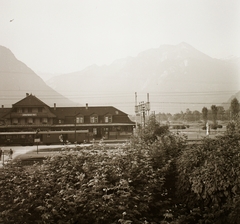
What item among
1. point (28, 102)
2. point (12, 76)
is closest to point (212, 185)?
point (12, 76)

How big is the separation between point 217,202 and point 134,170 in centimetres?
216

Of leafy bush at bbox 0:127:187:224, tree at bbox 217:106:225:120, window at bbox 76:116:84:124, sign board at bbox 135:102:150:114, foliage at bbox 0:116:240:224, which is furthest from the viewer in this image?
window at bbox 76:116:84:124

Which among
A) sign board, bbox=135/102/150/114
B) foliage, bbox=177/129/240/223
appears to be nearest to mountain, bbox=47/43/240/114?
sign board, bbox=135/102/150/114

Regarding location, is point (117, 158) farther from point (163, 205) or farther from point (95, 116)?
point (95, 116)

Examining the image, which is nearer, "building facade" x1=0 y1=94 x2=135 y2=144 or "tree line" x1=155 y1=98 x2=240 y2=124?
"building facade" x1=0 y1=94 x2=135 y2=144

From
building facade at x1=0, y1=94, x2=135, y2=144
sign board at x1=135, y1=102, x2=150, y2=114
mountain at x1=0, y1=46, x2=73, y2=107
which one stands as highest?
mountain at x1=0, y1=46, x2=73, y2=107

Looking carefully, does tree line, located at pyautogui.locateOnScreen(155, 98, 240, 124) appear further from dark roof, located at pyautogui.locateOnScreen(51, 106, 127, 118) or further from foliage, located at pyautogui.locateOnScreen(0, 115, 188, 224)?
foliage, located at pyautogui.locateOnScreen(0, 115, 188, 224)

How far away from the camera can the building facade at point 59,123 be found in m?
9.64

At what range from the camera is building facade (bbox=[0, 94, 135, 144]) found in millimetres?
9641

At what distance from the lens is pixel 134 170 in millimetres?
6250

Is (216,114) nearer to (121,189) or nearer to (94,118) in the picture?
(94,118)

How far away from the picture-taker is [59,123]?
18547mm

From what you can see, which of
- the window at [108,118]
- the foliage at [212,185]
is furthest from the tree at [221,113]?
the foliage at [212,185]

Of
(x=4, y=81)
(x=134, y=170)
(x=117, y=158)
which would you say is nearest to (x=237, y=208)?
(x=134, y=170)
